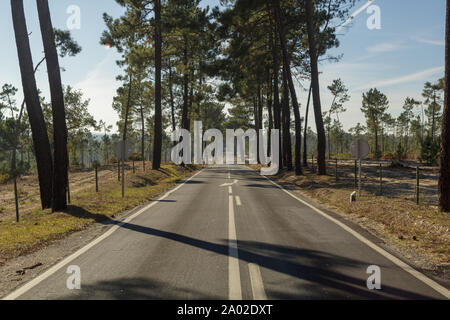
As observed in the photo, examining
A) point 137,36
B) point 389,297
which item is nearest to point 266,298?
point 389,297

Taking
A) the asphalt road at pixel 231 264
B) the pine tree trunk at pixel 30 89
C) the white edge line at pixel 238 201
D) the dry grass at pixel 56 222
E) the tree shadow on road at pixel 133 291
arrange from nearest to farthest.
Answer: the tree shadow on road at pixel 133 291 < the asphalt road at pixel 231 264 < the dry grass at pixel 56 222 < the pine tree trunk at pixel 30 89 < the white edge line at pixel 238 201

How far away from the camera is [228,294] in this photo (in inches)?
163

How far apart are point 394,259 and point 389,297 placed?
1.80 m

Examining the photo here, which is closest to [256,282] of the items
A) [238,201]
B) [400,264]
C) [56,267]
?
[400,264]

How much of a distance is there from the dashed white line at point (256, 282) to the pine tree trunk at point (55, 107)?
26.1 ft

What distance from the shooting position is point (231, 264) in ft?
17.3

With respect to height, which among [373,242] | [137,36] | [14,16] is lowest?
[373,242]

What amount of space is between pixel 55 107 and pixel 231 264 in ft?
27.7

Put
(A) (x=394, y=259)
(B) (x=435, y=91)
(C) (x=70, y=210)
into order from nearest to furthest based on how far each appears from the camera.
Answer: (A) (x=394, y=259)
(C) (x=70, y=210)
(B) (x=435, y=91)

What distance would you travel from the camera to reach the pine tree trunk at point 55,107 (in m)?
10.3

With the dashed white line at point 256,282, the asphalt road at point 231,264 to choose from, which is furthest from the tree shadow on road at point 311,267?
the dashed white line at point 256,282

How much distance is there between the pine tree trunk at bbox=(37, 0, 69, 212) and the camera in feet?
33.7

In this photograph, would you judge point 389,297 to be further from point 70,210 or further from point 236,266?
point 70,210

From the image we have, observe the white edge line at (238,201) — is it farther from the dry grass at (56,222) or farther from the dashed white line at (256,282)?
the dashed white line at (256,282)
